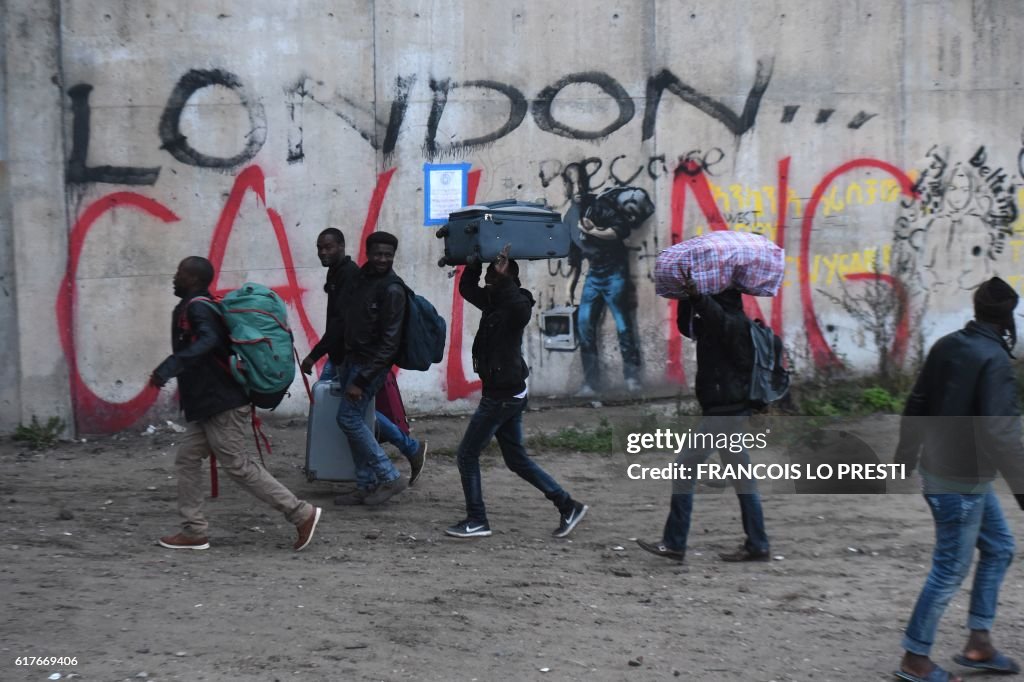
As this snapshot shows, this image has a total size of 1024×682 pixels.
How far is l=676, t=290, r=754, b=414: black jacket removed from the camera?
228 inches

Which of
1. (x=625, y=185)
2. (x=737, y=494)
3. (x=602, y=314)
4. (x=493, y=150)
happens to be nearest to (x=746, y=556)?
(x=737, y=494)

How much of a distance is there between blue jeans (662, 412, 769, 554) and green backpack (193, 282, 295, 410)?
7.21ft

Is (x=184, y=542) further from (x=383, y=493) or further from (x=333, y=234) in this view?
(x=333, y=234)

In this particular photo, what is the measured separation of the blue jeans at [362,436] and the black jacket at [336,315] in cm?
18

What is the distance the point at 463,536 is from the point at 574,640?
160 cm

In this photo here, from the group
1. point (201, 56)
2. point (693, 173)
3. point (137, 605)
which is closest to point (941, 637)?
point (137, 605)

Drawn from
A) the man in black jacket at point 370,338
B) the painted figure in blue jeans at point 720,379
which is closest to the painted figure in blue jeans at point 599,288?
the man in black jacket at point 370,338

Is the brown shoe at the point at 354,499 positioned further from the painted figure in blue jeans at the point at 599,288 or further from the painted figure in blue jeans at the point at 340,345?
the painted figure in blue jeans at the point at 599,288

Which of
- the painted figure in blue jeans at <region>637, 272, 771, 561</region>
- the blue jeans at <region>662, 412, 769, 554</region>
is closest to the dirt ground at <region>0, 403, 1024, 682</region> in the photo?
the blue jeans at <region>662, 412, 769, 554</region>

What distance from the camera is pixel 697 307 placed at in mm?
5660

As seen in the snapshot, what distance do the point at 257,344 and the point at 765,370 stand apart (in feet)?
8.80

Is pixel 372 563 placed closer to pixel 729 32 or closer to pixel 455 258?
pixel 455 258

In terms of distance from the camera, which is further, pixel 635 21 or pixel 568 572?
pixel 635 21

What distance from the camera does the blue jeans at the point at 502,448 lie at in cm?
636
